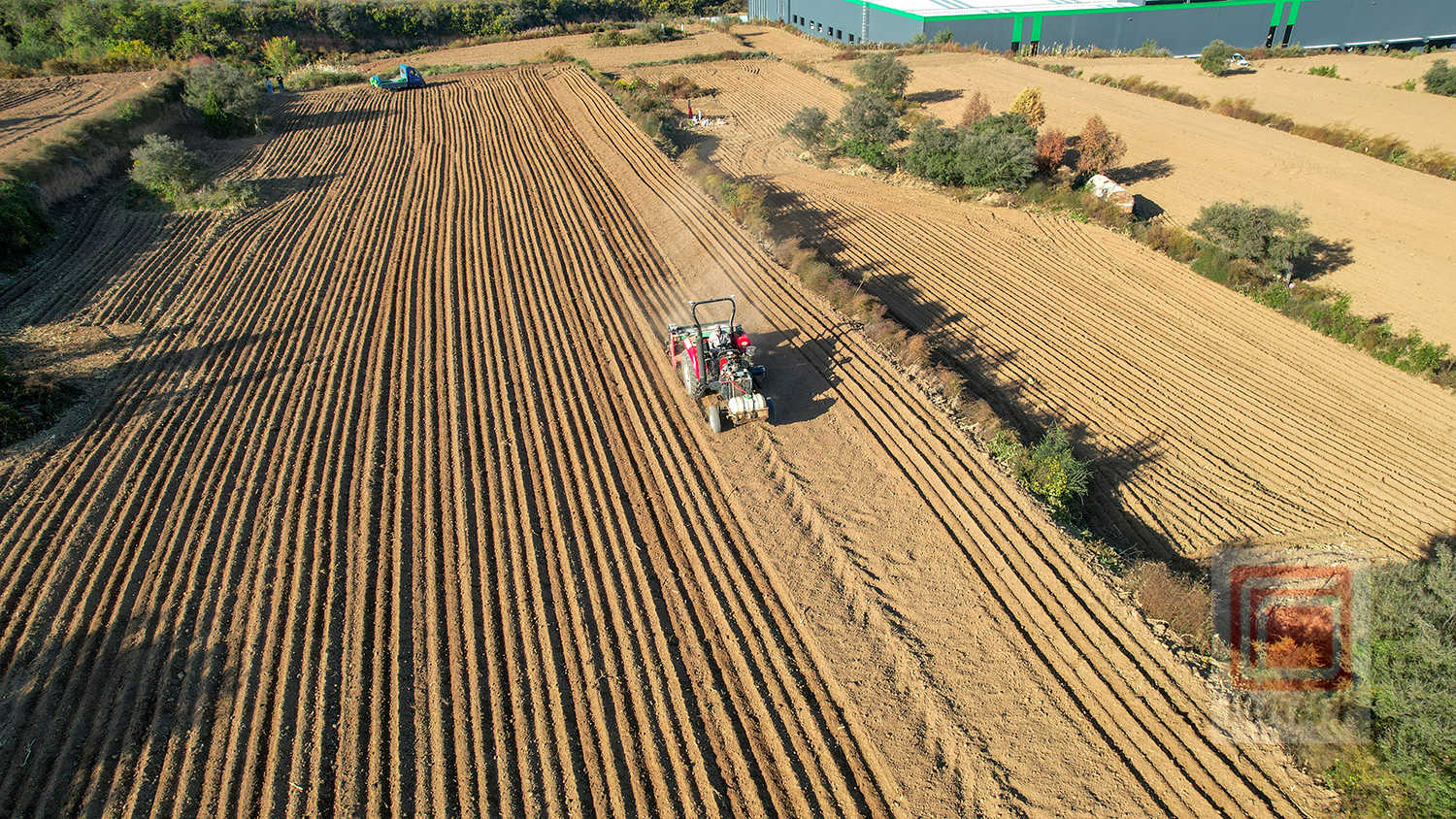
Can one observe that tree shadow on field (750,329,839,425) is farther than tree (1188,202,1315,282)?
No

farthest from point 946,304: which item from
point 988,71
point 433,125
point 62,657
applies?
point 988,71

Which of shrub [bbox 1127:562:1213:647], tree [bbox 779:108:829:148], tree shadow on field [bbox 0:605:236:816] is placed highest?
tree [bbox 779:108:829:148]

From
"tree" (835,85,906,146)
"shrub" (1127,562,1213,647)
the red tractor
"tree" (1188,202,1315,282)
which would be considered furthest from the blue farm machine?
"shrub" (1127,562,1213,647)

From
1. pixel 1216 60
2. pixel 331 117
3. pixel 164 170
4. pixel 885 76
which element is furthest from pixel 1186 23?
pixel 164 170

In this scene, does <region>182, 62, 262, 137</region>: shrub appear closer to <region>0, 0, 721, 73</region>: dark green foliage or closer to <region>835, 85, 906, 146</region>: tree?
<region>0, 0, 721, 73</region>: dark green foliage

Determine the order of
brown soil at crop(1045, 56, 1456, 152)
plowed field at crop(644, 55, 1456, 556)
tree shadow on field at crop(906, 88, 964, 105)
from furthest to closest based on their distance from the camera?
tree shadow on field at crop(906, 88, 964, 105) < brown soil at crop(1045, 56, 1456, 152) < plowed field at crop(644, 55, 1456, 556)

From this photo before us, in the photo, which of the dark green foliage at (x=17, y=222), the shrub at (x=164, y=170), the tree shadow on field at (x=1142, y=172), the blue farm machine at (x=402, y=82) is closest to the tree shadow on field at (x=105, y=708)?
the dark green foliage at (x=17, y=222)
